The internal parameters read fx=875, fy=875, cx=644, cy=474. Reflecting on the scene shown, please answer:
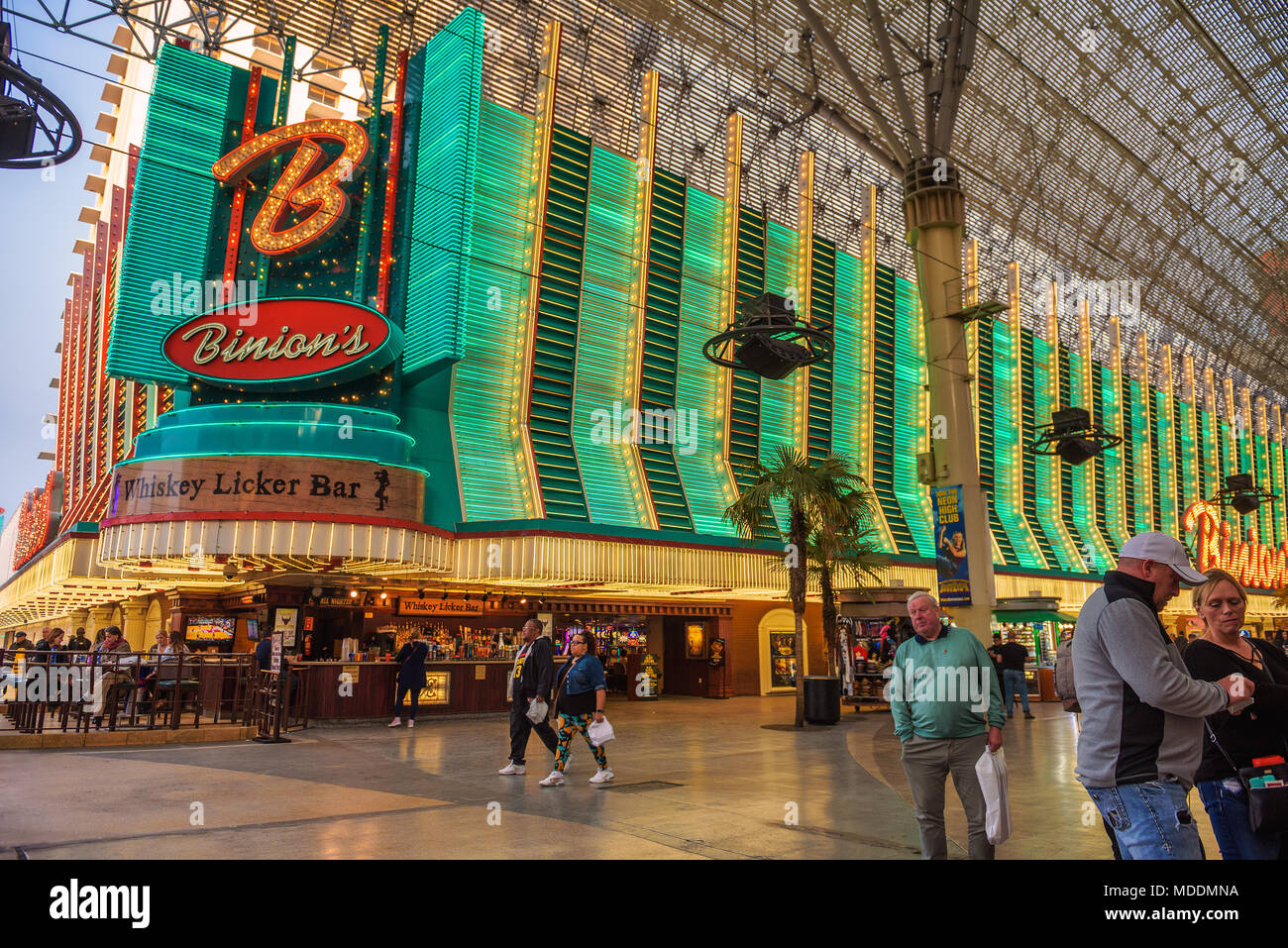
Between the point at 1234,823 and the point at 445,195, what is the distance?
18.4m

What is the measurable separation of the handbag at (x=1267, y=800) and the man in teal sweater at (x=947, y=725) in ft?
4.89

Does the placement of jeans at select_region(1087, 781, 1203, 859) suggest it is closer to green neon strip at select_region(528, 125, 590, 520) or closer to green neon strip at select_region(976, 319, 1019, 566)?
green neon strip at select_region(528, 125, 590, 520)

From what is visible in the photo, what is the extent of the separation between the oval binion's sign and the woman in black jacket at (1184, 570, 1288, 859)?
15.7 metres

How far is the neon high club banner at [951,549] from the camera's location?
1541cm

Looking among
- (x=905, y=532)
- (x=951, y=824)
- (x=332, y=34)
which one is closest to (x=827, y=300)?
(x=905, y=532)

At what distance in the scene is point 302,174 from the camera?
19656mm

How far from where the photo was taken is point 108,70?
45.7m

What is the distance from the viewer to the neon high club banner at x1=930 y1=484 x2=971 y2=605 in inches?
607

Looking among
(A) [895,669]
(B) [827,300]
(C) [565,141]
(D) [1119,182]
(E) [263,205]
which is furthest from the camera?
(D) [1119,182]

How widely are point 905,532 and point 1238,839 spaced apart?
24126mm

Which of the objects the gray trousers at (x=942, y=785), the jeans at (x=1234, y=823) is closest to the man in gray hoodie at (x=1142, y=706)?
the jeans at (x=1234, y=823)

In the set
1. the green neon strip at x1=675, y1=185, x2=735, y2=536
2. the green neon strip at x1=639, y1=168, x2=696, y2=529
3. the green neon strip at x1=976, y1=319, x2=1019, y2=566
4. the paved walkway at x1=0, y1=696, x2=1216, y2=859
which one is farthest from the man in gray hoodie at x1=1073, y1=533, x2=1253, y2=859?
the green neon strip at x1=976, y1=319, x2=1019, y2=566

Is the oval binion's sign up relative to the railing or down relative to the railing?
up
